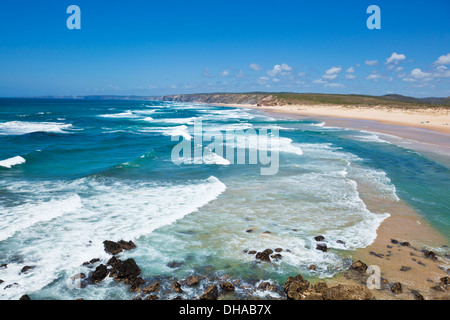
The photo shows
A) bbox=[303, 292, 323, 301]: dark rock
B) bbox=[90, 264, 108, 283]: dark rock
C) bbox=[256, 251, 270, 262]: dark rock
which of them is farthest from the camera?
bbox=[256, 251, 270, 262]: dark rock

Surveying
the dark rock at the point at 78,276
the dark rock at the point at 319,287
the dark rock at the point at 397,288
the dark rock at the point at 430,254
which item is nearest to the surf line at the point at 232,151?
the dark rock at the point at 430,254

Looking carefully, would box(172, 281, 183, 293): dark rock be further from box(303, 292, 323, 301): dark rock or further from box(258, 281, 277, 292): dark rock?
box(303, 292, 323, 301): dark rock

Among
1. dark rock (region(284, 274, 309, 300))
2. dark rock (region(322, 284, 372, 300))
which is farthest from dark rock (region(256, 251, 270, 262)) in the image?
dark rock (region(322, 284, 372, 300))

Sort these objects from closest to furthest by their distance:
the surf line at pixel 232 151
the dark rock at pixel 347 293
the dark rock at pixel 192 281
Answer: the dark rock at pixel 347 293 < the dark rock at pixel 192 281 < the surf line at pixel 232 151

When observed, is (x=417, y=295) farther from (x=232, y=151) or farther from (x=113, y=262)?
(x=232, y=151)

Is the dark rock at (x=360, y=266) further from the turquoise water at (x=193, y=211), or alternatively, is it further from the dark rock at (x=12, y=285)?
→ the dark rock at (x=12, y=285)

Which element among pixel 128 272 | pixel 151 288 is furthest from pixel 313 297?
pixel 128 272
